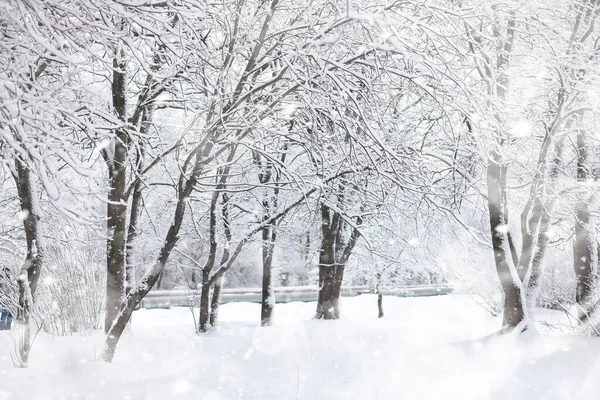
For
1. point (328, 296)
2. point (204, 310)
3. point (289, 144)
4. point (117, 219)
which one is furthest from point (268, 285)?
point (117, 219)

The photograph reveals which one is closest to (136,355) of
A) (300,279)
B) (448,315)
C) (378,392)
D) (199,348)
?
(199,348)

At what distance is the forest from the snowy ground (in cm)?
4

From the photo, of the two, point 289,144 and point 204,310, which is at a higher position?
point 289,144

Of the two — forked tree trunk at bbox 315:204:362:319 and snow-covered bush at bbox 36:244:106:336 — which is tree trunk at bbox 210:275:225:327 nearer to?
forked tree trunk at bbox 315:204:362:319

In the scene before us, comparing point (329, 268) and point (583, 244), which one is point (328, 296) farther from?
point (583, 244)

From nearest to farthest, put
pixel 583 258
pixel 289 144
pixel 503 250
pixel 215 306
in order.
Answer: pixel 289 144
pixel 503 250
pixel 583 258
pixel 215 306

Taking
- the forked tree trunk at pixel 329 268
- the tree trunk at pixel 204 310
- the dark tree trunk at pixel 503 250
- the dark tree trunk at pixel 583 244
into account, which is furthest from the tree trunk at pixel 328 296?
the dark tree trunk at pixel 583 244

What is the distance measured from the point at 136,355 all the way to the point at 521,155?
7.80 m

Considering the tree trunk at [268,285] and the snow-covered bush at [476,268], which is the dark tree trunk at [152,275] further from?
the snow-covered bush at [476,268]

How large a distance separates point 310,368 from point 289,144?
3.11 m

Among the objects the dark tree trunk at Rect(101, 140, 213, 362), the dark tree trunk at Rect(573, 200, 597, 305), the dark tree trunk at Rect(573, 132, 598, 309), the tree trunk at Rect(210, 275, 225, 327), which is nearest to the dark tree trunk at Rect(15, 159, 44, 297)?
the dark tree trunk at Rect(101, 140, 213, 362)

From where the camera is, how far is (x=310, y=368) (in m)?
5.98

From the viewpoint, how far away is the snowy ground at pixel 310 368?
4.09 metres

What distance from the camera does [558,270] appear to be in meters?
16.5
